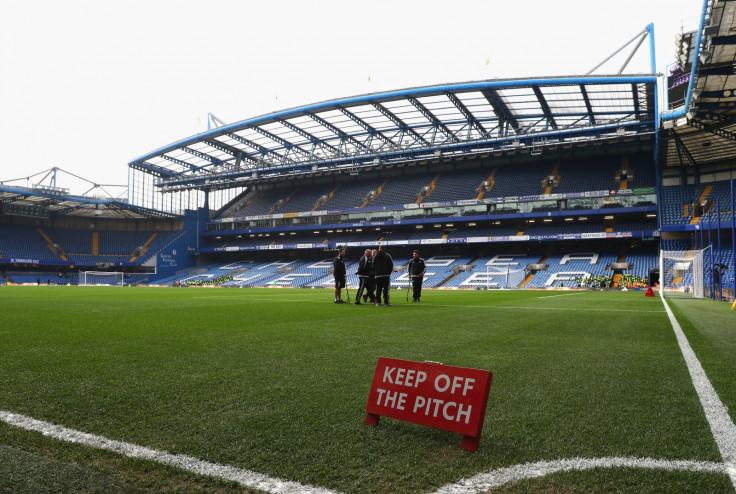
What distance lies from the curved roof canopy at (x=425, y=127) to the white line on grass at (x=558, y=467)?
3304 cm

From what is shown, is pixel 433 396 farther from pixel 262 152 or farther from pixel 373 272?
pixel 262 152

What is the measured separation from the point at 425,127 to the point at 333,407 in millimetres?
40076

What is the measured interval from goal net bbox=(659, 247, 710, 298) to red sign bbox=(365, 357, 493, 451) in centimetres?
2294

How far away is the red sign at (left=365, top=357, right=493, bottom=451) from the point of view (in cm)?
243

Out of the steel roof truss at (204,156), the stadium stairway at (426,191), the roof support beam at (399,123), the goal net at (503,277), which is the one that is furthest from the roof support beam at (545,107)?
the steel roof truss at (204,156)

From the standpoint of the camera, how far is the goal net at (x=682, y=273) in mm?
21370

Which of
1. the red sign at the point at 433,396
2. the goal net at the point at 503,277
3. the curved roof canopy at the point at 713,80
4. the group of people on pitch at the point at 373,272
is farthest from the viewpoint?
the goal net at the point at 503,277

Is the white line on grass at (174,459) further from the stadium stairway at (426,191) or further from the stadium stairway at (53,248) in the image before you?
the stadium stairway at (53,248)

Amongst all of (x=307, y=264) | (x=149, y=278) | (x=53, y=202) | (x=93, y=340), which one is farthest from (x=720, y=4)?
(x=53, y=202)

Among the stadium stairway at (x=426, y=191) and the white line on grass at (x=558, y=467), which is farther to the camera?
the stadium stairway at (x=426, y=191)

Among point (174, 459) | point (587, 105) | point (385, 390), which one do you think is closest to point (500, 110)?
point (587, 105)

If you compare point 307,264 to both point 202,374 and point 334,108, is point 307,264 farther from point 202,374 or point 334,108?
point 202,374

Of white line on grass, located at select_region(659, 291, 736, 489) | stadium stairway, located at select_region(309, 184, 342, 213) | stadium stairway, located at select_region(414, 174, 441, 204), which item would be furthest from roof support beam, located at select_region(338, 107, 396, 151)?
white line on grass, located at select_region(659, 291, 736, 489)

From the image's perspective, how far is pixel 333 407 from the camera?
3076mm
